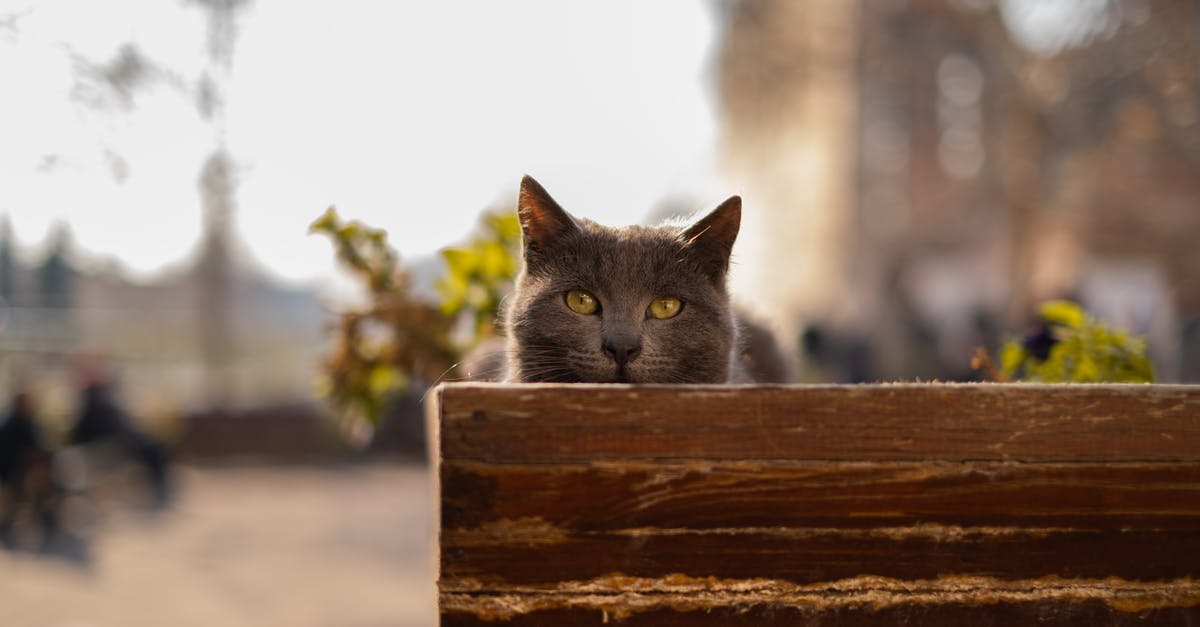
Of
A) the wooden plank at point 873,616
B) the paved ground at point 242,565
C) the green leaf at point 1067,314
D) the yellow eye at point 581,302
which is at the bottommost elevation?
the paved ground at point 242,565

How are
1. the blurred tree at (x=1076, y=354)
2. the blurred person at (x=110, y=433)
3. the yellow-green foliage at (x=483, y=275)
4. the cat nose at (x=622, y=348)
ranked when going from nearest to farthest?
the cat nose at (x=622, y=348) < the blurred tree at (x=1076, y=354) < the yellow-green foliage at (x=483, y=275) < the blurred person at (x=110, y=433)

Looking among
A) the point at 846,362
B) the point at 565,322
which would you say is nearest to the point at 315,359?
the point at 565,322

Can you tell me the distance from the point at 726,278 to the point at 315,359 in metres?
1.52

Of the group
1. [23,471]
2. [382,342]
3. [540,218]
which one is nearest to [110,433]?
[23,471]

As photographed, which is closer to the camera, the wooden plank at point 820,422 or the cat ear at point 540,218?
the wooden plank at point 820,422

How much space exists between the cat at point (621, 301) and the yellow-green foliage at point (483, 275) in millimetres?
731

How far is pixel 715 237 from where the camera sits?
5.95 ft

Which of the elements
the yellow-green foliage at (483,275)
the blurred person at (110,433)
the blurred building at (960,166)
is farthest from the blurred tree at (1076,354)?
the blurred person at (110,433)

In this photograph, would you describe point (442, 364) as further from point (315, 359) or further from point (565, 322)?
point (565, 322)

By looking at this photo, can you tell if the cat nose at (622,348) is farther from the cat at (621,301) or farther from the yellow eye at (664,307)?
the yellow eye at (664,307)

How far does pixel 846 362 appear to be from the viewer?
7.38 meters

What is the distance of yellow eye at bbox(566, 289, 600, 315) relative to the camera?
1.78 m

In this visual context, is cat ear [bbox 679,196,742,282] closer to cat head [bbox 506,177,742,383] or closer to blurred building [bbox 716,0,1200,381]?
cat head [bbox 506,177,742,383]

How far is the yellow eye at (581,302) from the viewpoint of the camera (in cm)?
178
